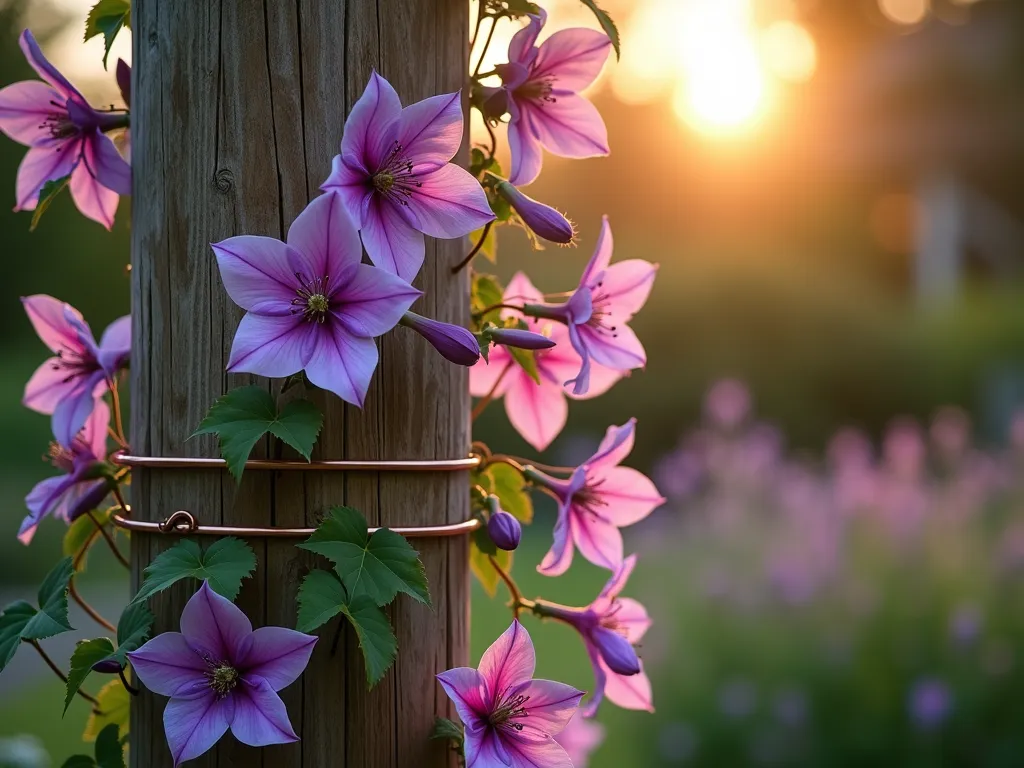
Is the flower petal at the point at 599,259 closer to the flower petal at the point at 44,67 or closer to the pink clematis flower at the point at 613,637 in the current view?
the pink clematis flower at the point at 613,637

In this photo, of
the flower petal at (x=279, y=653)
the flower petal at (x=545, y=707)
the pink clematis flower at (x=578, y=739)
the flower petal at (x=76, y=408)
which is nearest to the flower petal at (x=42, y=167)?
the flower petal at (x=76, y=408)

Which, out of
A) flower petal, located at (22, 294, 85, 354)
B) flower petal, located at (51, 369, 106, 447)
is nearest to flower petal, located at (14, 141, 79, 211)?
flower petal, located at (22, 294, 85, 354)

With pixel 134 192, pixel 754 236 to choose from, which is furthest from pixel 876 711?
pixel 754 236

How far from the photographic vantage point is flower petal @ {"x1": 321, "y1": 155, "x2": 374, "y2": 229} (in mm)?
1065

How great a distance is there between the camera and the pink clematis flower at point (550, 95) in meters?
1.31

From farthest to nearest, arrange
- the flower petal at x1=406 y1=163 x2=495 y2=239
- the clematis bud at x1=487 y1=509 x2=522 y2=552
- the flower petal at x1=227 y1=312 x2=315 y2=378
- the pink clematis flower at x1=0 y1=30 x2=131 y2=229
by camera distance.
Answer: the pink clematis flower at x1=0 y1=30 x2=131 y2=229
the clematis bud at x1=487 y1=509 x2=522 y2=552
the flower petal at x1=406 y1=163 x2=495 y2=239
the flower petal at x1=227 y1=312 x2=315 y2=378

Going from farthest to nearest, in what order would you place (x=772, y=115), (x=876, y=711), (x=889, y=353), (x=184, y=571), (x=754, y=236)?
(x=772, y=115) < (x=754, y=236) < (x=889, y=353) < (x=876, y=711) < (x=184, y=571)

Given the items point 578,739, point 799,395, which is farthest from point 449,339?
point 799,395

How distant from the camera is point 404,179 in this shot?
1.13 metres

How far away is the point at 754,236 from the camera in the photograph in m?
13.6

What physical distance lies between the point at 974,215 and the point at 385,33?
17.0 m

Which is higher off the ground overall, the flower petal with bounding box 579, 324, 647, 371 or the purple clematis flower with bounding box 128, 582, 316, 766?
the flower petal with bounding box 579, 324, 647, 371

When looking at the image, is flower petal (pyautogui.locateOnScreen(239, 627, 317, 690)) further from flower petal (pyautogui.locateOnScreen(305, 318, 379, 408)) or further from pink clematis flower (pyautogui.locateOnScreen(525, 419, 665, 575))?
pink clematis flower (pyautogui.locateOnScreen(525, 419, 665, 575))

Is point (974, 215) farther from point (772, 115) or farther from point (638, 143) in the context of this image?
point (638, 143)
